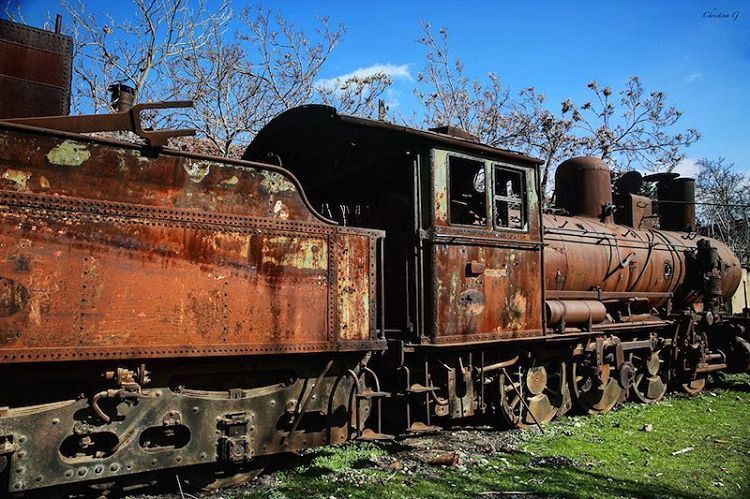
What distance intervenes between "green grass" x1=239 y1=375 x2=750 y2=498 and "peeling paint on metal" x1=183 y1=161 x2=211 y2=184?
2.54 meters

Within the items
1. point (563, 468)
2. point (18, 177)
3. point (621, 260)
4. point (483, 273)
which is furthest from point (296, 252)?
point (621, 260)

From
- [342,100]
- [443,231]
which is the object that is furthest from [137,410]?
[342,100]

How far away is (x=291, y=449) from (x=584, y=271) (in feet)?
16.6

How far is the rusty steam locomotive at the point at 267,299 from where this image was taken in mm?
Result: 3838

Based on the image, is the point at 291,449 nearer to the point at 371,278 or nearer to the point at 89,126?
the point at 371,278

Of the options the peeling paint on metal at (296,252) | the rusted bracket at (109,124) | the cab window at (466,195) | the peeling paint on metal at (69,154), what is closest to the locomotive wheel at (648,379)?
the cab window at (466,195)

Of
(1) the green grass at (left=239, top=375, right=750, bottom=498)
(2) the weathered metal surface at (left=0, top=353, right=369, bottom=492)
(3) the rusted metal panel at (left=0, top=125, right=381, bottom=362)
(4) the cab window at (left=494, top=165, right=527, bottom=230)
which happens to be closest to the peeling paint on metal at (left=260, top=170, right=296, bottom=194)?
(3) the rusted metal panel at (left=0, top=125, right=381, bottom=362)

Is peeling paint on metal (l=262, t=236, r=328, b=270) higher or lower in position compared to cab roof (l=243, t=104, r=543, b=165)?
lower

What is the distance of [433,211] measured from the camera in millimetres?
5863

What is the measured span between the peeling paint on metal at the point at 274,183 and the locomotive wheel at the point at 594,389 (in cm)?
496

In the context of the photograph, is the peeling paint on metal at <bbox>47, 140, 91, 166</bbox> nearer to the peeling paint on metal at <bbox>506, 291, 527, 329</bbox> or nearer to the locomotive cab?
the locomotive cab

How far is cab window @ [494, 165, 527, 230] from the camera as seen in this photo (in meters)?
6.71

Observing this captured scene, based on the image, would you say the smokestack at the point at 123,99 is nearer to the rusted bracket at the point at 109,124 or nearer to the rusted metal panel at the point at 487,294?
the rusted bracket at the point at 109,124

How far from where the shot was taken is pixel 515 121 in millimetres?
20969
